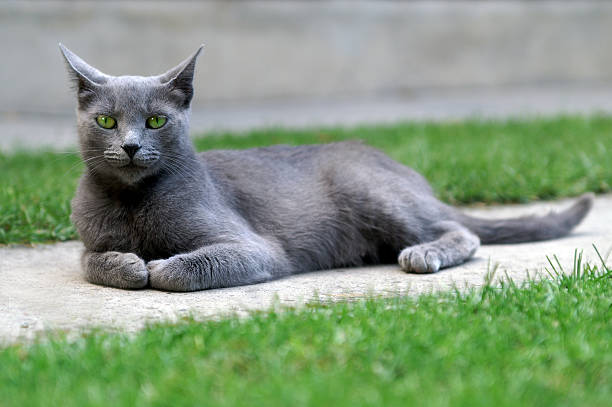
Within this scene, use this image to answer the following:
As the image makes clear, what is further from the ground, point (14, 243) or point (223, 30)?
point (223, 30)

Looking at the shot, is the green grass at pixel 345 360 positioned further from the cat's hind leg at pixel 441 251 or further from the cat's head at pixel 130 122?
the cat's head at pixel 130 122

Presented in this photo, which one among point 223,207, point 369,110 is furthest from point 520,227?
point 369,110

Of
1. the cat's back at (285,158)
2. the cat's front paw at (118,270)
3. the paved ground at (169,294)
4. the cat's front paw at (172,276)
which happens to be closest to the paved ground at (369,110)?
the cat's back at (285,158)

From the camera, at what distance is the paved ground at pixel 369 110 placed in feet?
23.5

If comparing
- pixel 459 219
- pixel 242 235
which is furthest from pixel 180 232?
pixel 459 219

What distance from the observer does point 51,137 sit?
673 centimetres

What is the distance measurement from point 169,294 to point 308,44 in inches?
256

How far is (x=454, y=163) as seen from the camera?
5.04 m

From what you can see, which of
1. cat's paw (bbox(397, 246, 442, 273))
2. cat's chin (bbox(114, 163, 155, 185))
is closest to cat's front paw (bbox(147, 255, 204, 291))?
cat's chin (bbox(114, 163, 155, 185))

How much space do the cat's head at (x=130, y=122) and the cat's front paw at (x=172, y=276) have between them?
0.36m

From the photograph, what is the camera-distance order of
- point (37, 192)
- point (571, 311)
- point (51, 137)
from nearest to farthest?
1. point (571, 311)
2. point (37, 192)
3. point (51, 137)

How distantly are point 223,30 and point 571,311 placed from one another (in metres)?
6.77

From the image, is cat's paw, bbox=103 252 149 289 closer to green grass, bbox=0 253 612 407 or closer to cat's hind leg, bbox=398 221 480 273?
green grass, bbox=0 253 612 407

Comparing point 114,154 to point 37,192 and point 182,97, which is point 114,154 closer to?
point 182,97
